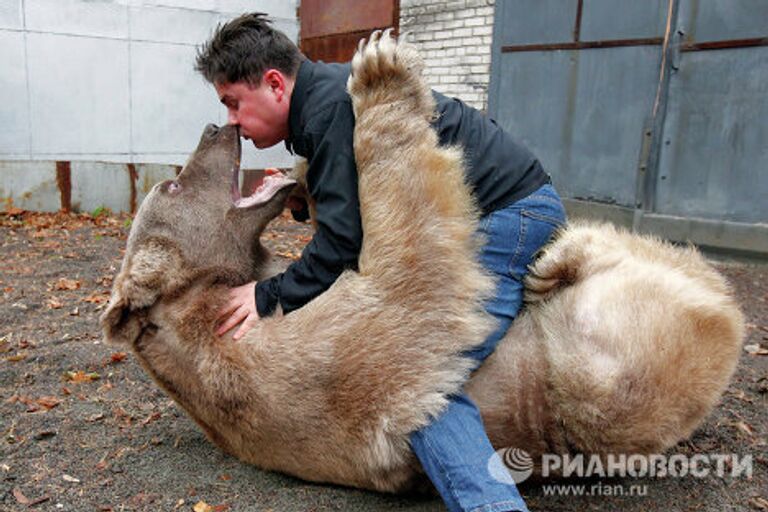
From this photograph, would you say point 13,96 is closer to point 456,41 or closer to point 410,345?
point 456,41

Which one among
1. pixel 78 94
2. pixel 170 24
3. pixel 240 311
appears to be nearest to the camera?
pixel 240 311

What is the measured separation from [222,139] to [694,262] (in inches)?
93.5

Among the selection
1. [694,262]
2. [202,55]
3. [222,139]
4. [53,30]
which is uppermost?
[53,30]

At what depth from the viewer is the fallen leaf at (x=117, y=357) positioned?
4438 millimetres

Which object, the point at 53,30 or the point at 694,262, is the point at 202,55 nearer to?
the point at 694,262

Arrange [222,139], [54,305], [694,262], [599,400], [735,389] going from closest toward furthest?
[599,400] → [694,262] → [222,139] → [735,389] → [54,305]

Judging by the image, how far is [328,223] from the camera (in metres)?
2.89

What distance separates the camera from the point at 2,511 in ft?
9.18

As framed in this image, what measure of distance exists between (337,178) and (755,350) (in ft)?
10.7

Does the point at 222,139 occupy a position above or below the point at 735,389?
above

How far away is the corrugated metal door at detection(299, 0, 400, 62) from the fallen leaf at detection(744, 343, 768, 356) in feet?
26.9

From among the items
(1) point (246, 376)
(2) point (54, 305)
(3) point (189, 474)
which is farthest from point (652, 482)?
(2) point (54, 305)

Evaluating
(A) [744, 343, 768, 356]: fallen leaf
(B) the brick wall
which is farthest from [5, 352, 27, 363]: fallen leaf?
(B) the brick wall

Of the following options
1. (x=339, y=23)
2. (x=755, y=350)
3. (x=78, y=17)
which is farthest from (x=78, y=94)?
(x=755, y=350)
